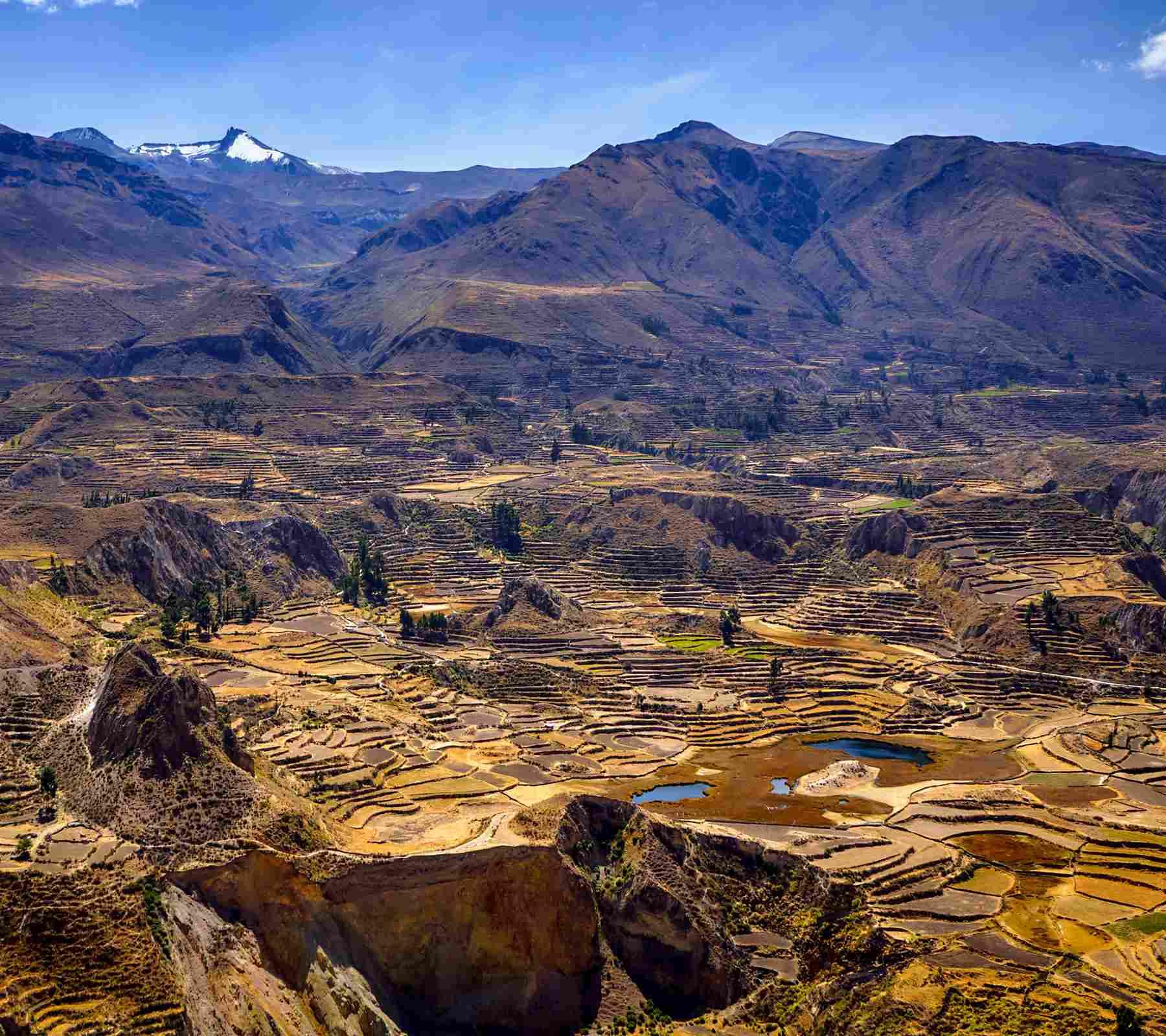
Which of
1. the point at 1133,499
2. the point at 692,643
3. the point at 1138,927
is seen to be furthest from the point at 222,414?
the point at 1138,927

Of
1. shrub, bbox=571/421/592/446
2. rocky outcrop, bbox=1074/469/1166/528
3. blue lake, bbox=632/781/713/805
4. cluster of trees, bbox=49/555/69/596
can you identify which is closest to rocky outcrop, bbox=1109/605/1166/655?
blue lake, bbox=632/781/713/805

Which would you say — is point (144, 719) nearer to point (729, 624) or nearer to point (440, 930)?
point (440, 930)

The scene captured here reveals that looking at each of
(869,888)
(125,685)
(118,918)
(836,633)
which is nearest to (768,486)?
(836,633)

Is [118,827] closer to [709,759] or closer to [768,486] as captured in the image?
[709,759]

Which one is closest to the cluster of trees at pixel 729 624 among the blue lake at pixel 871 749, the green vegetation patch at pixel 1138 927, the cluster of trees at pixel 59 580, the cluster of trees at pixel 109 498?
the blue lake at pixel 871 749

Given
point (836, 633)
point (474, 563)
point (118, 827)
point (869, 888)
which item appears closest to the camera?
point (118, 827)

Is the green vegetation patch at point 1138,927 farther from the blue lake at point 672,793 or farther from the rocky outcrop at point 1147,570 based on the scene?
the rocky outcrop at point 1147,570

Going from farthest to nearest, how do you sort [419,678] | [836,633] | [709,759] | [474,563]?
[474,563] → [836,633] → [419,678] → [709,759]
